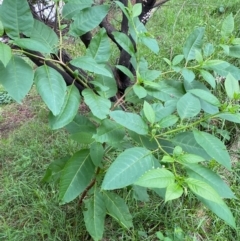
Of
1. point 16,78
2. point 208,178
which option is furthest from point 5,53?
point 208,178

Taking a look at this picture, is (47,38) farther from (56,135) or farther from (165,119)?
(56,135)

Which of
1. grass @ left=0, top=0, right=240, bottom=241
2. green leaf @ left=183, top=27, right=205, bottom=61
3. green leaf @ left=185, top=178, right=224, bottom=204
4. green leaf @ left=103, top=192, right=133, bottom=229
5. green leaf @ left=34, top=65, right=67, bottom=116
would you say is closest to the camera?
green leaf @ left=185, top=178, right=224, bottom=204

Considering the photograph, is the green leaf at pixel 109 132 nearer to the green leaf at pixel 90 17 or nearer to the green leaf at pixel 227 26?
the green leaf at pixel 90 17

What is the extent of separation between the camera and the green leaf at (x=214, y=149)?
1.04 m

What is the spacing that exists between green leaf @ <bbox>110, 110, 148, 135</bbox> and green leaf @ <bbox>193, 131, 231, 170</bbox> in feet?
0.57

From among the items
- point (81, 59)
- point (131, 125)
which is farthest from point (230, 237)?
point (81, 59)

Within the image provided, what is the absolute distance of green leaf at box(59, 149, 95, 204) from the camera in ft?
4.33

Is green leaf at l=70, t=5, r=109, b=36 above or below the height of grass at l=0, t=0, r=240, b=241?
above

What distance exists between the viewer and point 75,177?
1.34 metres

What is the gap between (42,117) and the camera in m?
2.68

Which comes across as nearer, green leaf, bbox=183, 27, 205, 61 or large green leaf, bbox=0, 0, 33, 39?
large green leaf, bbox=0, 0, 33, 39

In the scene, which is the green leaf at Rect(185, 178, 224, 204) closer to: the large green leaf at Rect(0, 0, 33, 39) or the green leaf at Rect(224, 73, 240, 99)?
the green leaf at Rect(224, 73, 240, 99)

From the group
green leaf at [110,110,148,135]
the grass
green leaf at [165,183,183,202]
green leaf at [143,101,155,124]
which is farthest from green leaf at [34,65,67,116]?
the grass

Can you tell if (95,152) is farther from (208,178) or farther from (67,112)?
(208,178)
